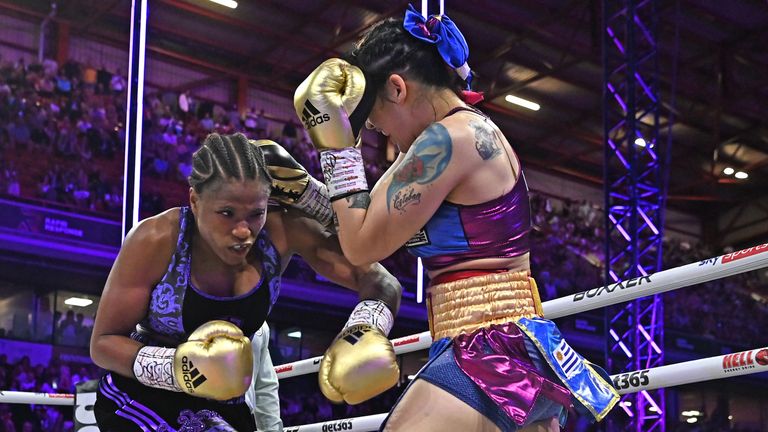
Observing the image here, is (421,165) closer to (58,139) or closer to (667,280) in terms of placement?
(667,280)

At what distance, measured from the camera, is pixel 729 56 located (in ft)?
40.2

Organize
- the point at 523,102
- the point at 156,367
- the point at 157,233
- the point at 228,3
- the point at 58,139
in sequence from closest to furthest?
1. the point at 156,367
2. the point at 157,233
3. the point at 58,139
4. the point at 228,3
5. the point at 523,102

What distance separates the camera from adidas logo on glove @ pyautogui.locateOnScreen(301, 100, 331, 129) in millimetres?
1568

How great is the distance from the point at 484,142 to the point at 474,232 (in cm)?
15

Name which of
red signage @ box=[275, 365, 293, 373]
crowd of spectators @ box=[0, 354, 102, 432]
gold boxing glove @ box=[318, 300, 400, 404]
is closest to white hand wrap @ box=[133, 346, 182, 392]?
gold boxing glove @ box=[318, 300, 400, 404]

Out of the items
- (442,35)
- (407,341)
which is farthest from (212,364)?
(407,341)

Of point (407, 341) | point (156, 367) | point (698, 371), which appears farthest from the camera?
point (407, 341)

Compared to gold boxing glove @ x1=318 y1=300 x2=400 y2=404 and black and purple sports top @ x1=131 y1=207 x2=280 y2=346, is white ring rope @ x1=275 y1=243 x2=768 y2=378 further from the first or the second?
gold boxing glove @ x1=318 y1=300 x2=400 y2=404

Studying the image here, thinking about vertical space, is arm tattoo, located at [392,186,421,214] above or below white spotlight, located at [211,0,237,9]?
below

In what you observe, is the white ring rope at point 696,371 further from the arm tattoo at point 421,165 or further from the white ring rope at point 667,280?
the arm tattoo at point 421,165

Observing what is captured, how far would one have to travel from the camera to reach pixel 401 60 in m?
1.60

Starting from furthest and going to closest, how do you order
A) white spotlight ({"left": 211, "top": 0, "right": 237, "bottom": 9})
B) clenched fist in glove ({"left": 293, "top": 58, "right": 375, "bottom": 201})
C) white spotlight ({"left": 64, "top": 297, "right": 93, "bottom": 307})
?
white spotlight ({"left": 211, "top": 0, "right": 237, "bottom": 9})
white spotlight ({"left": 64, "top": 297, "right": 93, "bottom": 307})
clenched fist in glove ({"left": 293, "top": 58, "right": 375, "bottom": 201})

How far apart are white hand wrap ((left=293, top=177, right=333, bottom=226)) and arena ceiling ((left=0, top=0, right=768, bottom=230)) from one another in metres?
8.98

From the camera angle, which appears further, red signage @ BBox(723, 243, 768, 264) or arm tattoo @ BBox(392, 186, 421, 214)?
red signage @ BBox(723, 243, 768, 264)
